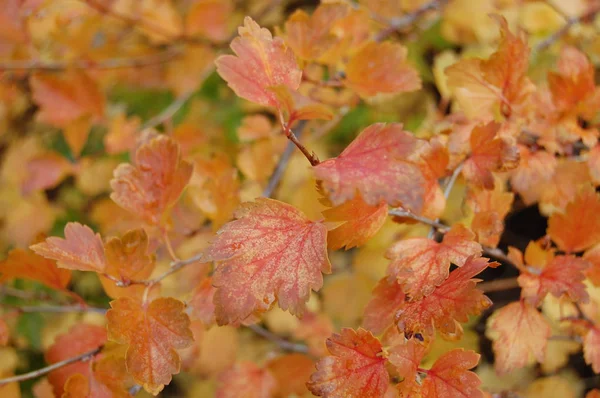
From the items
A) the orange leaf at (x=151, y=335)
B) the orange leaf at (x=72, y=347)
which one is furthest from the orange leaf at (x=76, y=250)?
the orange leaf at (x=72, y=347)

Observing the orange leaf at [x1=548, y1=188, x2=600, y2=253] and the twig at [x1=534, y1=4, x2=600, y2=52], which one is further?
the twig at [x1=534, y1=4, x2=600, y2=52]

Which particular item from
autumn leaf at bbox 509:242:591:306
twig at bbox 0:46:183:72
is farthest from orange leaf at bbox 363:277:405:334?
twig at bbox 0:46:183:72

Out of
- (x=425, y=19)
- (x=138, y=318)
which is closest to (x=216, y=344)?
(x=138, y=318)

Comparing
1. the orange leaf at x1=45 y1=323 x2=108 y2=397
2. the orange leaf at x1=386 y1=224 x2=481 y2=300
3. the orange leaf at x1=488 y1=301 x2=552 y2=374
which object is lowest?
the orange leaf at x1=45 y1=323 x2=108 y2=397

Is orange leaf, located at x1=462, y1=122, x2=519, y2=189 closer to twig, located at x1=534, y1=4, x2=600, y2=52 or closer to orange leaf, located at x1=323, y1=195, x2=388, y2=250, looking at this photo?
orange leaf, located at x1=323, y1=195, x2=388, y2=250

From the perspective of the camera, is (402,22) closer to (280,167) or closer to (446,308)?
(280,167)

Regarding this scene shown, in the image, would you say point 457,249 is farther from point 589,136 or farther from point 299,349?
point 299,349

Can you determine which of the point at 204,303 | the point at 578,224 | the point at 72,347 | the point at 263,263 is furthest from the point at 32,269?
the point at 578,224
